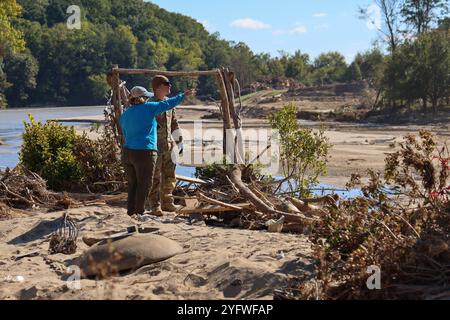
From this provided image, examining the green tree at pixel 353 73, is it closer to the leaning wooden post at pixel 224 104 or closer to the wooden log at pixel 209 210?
the leaning wooden post at pixel 224 104

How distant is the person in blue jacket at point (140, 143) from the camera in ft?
27.0

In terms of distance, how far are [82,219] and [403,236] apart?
4.69 metres

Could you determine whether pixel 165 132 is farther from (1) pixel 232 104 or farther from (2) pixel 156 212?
(1) pixel 232 104

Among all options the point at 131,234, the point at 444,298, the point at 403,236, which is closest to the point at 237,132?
the point at 131,234

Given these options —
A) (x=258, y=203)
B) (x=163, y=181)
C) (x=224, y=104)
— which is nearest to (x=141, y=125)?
(x=163, y=181)

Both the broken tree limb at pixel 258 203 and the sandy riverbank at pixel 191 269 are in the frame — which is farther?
the broken tree limb at pixel 258 203

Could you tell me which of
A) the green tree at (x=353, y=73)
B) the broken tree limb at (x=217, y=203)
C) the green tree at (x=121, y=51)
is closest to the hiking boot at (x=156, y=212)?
the broken tree limb at (x=217, y=203)

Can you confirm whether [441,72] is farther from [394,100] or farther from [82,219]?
[82,219]

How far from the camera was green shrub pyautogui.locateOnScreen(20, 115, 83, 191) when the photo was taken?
11523mm

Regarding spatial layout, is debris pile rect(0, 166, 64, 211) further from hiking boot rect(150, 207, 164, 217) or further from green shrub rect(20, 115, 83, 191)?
hiking boot rect(150, 207, 164, 217)

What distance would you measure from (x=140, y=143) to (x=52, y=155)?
3916 mm

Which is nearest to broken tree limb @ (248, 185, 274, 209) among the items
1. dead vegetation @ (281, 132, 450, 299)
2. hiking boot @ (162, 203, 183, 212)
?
hiking boot @ (162, 203, 183, 212)

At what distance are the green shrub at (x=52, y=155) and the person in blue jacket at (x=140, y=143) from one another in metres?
3.24
